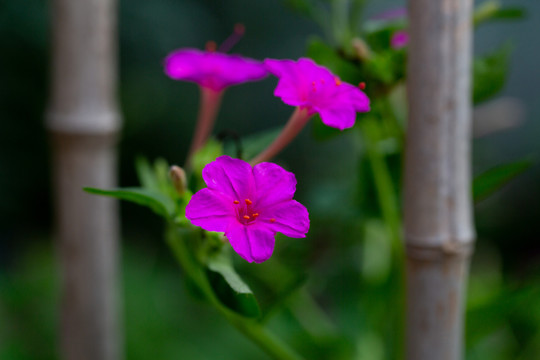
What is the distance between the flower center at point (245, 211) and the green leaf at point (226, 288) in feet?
0.14

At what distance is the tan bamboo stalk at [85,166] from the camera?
58 cm

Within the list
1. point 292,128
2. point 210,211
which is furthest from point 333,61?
point 210,211

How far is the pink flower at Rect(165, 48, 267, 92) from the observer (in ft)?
1.55

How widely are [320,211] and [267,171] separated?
14.5 inches

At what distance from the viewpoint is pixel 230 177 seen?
1.22 ft

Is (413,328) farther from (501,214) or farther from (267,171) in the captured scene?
(501,214)

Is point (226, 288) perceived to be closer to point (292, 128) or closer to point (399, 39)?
point (292, 128)

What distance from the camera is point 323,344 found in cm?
68

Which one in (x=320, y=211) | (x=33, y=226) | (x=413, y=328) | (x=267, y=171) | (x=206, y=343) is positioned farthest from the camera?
(x=33, y=226)

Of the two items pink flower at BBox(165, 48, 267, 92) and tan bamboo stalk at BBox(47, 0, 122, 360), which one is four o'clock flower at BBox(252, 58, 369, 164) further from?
tan bamboo stalk at BBox(47, 0, 122, 360)

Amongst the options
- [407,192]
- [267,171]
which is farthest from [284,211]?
[407,192]

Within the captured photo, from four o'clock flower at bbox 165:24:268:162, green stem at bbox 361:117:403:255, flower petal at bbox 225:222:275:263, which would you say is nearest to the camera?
flower petal at bbox 225:222:275:263

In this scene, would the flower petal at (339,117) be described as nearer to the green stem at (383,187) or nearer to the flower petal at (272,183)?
the flower petal at (272,183)

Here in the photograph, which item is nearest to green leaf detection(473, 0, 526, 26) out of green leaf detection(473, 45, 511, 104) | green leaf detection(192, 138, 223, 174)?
green leaf detection(473, 45, 511, 104)
